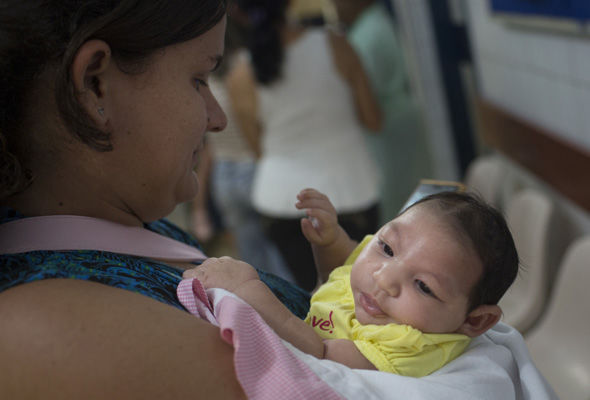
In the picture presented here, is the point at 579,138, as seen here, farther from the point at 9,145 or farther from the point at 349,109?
the point at 9,145

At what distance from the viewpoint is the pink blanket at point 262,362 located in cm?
77

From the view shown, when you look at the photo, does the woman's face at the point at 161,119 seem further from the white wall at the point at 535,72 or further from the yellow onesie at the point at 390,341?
the white wall at the point at 535,72

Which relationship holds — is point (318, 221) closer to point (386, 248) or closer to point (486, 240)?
point (386, 248)

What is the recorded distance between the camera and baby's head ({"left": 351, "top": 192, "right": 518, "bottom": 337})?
0.94 m

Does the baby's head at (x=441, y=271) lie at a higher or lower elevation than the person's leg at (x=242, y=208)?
higher

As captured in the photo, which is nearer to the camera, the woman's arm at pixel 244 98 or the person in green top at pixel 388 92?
the woman's arm at pixel 244 98

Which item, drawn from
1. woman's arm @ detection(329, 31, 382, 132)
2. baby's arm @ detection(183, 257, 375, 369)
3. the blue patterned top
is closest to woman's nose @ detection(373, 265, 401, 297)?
baby's arm @ detection(183, 257, 375, 369)

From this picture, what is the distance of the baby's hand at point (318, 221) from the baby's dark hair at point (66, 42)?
37cm

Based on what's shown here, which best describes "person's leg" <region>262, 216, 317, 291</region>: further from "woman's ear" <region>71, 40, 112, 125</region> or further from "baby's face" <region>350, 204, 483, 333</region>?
"woman's ear" <region>71, 40, 112, 125</region>

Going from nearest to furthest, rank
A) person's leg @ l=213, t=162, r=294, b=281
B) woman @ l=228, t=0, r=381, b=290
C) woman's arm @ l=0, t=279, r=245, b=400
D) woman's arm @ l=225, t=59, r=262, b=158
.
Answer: woman's arm @ l=0, t=279, r=245, b=400 → woman @ l=228, t=0, r=381, b=290 → woman's arm @ l=225, t=59, r=262, b=158 → person's leg @ l=213, t=162, r=294, b=281

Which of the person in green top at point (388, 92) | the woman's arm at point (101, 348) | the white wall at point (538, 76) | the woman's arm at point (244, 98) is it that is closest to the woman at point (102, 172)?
the woman's arm at point (101, 348)

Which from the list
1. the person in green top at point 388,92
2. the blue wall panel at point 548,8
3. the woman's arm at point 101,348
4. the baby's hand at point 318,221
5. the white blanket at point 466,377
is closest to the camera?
the woman's arm at point 101,348

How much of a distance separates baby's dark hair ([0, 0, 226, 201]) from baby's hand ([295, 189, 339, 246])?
0.37 meters

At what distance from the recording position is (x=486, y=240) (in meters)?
0.95
